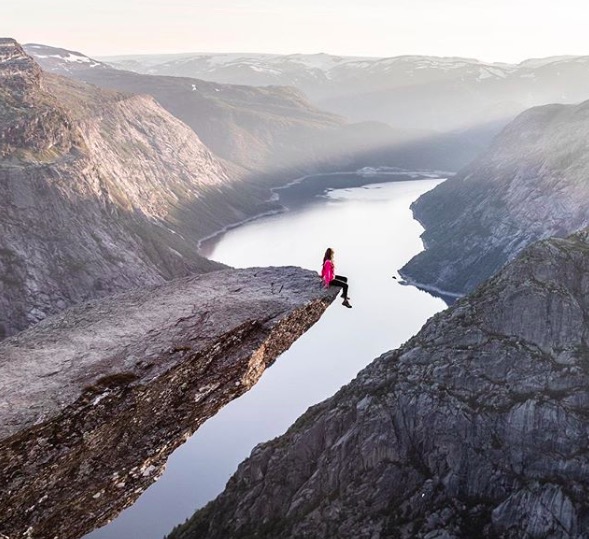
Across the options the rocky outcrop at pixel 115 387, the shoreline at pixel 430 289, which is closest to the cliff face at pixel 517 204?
the shoreline at pixel 430 289

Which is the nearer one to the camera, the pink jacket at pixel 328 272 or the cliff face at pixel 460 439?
the pink jacket at pixel 328 272

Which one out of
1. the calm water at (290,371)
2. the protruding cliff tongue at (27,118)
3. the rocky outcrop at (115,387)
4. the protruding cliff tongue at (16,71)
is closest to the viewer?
the rocky outcrop at (115,387)

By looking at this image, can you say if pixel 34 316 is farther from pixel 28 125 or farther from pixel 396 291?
pixel 396 291

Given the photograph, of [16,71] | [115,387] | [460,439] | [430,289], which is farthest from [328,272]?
[430,289]

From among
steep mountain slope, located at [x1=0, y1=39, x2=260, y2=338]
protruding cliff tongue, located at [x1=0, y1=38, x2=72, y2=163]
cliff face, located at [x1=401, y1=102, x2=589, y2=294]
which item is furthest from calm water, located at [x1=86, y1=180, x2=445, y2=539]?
protruding cliff tongue, located at [x1=0, y1=38, x2=72, y2=163]

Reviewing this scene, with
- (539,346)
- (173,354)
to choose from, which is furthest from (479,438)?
(173,354)

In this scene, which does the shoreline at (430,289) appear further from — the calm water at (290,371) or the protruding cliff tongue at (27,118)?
the protruding cliff tongue at (27,118)
